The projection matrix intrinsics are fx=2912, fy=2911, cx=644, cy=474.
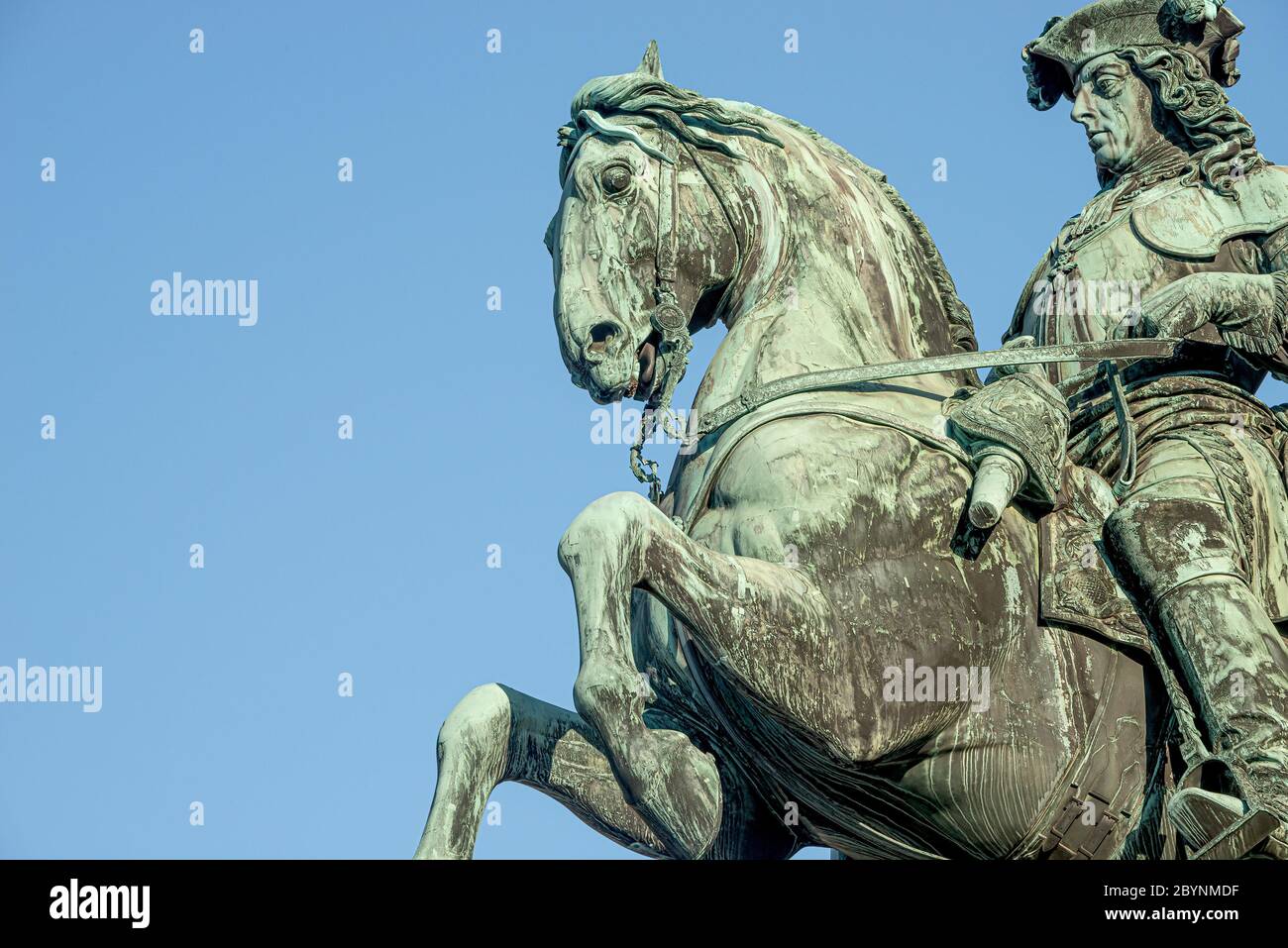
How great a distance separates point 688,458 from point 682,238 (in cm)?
91

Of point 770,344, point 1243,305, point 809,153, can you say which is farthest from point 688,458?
point 1243,305

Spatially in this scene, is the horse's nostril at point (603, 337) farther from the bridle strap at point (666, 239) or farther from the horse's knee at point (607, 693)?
the horse's knee at point (607, 693)

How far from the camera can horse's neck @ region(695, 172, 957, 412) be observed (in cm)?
1183

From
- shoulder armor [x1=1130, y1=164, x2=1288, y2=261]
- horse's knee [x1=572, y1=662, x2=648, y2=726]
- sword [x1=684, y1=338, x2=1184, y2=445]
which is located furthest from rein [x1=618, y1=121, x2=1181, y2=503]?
horse's knee [x1=572, y1=662, x2=648, y2=726]

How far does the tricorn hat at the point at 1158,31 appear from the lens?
1328cm

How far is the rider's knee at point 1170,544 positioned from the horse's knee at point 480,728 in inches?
99.5

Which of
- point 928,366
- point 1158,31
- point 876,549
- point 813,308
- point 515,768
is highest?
point 1158,31

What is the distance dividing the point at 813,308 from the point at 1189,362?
1694 millimetres

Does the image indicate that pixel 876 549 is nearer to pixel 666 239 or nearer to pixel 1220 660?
pixel 1220 660

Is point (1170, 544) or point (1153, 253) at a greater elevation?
point (1153, 253)

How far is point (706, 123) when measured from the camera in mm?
12172

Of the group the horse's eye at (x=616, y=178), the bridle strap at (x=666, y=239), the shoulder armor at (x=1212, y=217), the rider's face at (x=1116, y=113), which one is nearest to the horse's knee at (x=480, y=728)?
the bridle strap at (x=666, y=239)

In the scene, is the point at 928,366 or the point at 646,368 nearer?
the point at 928,366

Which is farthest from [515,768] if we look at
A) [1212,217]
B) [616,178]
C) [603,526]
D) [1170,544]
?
[1212,217]
